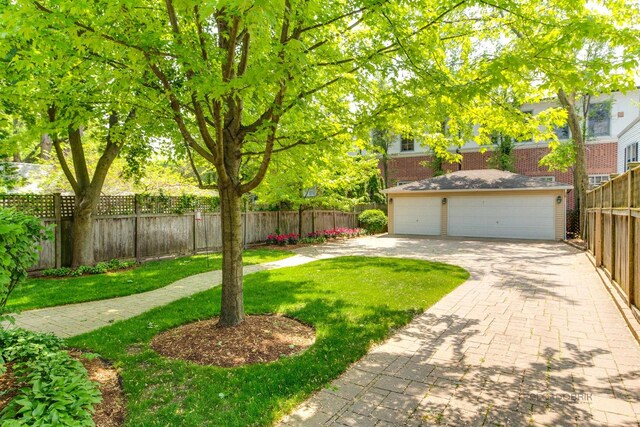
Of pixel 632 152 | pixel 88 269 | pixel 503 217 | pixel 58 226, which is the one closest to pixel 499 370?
pixel 88 269

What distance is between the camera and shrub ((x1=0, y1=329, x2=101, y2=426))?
94.2 inches

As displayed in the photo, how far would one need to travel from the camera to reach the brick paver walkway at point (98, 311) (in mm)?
5418

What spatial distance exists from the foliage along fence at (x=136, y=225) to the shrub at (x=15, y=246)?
6719mm

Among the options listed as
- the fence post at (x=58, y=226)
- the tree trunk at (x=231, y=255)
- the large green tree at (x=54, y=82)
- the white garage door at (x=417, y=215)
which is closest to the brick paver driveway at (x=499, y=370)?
the tree trunk at (x=231, y=255)

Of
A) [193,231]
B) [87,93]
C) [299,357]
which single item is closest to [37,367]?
[299,357]

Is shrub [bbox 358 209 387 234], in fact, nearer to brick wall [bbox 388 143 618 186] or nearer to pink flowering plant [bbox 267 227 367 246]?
pink flowering plant [bbox 267 227 367 246]

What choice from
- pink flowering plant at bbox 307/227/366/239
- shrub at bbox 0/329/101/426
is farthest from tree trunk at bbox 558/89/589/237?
shrub at bbox 0/329/101/426

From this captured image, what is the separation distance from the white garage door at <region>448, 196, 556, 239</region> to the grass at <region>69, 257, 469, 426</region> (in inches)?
434

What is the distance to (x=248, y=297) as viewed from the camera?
22.1 ft

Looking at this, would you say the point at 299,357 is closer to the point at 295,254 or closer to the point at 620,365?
the point at 620,365

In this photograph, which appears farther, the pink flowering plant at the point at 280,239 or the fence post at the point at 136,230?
the pink flowering plant at the point at 280,239

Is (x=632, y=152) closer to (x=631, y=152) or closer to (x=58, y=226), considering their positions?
(x=631, y=152)

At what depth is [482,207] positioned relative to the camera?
19.0m

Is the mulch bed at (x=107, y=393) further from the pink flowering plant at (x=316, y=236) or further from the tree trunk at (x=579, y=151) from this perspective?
the tree trunk at (x=579, y=151)
